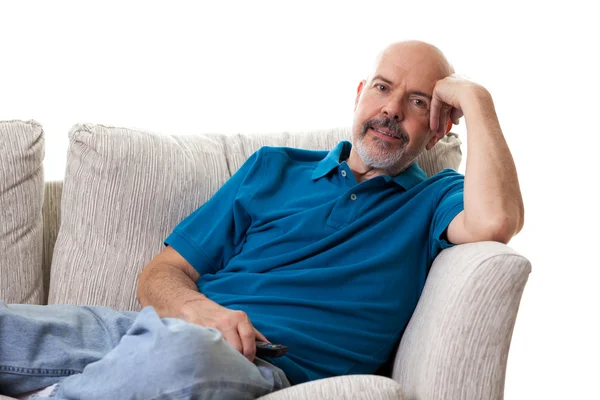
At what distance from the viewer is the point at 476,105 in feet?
5.73

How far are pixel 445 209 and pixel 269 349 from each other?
0.56 metres

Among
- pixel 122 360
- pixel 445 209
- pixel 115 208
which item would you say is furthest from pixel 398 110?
pixel 122 360

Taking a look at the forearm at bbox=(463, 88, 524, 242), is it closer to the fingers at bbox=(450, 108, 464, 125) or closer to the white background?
the fingers at bbox=(450, 108, 464, 125)

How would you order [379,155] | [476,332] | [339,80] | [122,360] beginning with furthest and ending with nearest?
1. [339,80]
2. [379,155]
3. [476,332]
4. [122,360]

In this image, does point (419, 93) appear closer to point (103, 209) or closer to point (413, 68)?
point (413, 68)

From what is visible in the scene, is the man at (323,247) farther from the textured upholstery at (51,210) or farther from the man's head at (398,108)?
the textured upholstery at (51,210)

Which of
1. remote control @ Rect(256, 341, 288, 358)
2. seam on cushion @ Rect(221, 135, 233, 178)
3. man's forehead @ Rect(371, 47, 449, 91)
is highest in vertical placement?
man's forehead @ Rect(371, 47, 449, 91)

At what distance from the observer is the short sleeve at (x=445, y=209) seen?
5.65 feet

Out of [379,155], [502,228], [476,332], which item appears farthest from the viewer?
[379,155]

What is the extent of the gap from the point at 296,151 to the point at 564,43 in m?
1.53

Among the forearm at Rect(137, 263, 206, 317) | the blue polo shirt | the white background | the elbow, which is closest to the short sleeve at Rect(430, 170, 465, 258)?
the blue polo shirt

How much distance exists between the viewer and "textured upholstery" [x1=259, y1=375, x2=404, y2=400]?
4.34 ft

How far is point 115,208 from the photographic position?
190cm

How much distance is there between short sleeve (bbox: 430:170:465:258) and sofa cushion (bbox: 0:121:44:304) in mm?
1029
